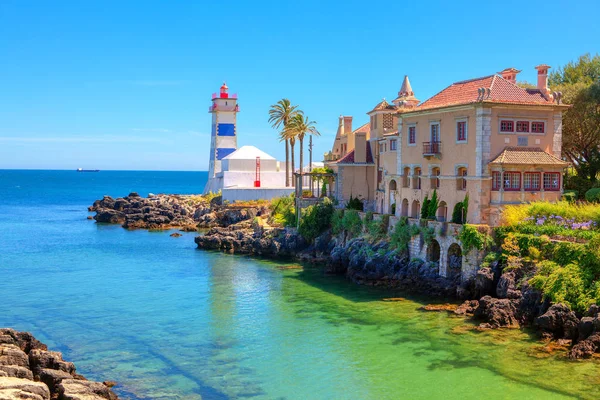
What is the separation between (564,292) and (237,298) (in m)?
18.0

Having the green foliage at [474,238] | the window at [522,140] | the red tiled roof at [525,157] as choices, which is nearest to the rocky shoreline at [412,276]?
the green foliage at [474,238]

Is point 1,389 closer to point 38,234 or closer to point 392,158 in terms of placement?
point 392,158

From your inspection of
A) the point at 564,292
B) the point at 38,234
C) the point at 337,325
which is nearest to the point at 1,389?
the point at 337,325

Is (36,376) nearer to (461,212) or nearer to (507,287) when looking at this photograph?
(507,287)

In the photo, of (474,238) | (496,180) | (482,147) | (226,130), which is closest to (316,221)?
(496,180)

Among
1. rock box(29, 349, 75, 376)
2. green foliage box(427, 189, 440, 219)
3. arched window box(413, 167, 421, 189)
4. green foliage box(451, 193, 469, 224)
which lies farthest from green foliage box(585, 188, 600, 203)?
rock box(29, 349, 75, 376)

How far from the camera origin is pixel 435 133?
39469 mm

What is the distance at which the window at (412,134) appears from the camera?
41.5 meters

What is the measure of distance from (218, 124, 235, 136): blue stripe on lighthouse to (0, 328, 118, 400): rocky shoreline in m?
64.4

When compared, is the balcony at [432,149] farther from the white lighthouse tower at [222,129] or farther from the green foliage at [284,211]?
the white lighthouse tower at [222,129]

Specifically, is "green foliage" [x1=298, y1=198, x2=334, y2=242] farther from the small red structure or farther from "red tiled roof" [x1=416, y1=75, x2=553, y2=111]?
the small red structure

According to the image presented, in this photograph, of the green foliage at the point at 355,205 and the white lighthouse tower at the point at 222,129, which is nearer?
the green foliage at the point at 355,205

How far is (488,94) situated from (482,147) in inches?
121

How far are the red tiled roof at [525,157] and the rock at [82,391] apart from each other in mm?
23995
